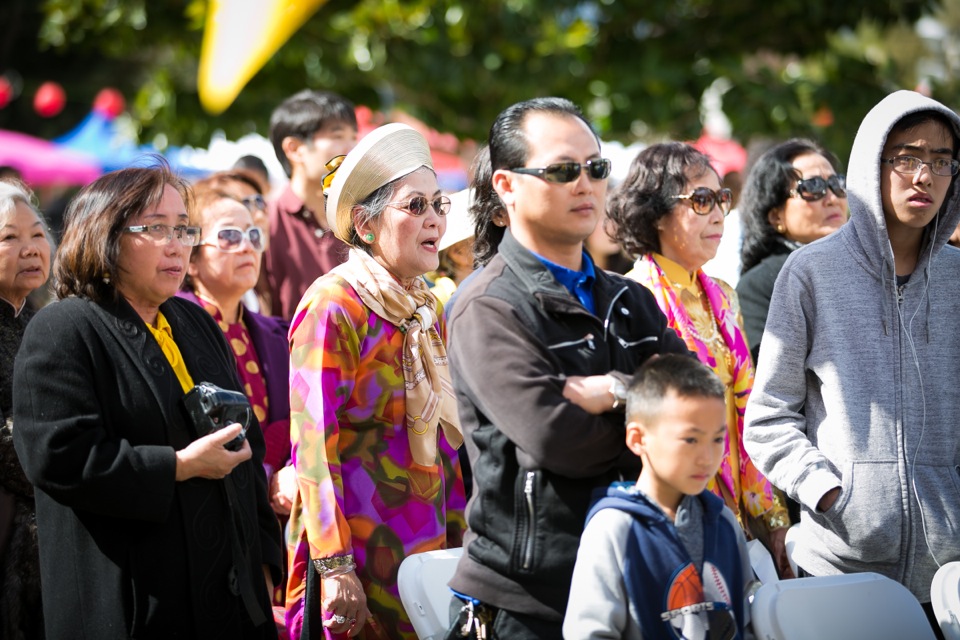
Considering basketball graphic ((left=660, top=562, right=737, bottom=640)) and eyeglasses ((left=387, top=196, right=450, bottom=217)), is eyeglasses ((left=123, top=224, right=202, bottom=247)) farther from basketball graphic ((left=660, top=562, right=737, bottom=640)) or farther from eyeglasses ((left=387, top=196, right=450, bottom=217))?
basketball graphic ((left=660, top=562, right=737, bottom=640))

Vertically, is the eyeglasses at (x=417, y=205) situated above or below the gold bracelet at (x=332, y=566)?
above

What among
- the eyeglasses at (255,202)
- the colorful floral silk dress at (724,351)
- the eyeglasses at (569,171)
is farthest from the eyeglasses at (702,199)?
the eyeglasses at (255,202)

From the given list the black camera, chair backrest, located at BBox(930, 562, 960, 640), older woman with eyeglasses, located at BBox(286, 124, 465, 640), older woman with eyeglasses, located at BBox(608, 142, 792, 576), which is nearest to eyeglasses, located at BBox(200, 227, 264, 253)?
older woman with eyeglasses, located at BBox(286, 124, 465, 640)

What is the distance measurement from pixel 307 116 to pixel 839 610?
12.8 feet

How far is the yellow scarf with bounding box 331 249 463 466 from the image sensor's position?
3.56 metres

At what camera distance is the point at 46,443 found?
10.5 ft

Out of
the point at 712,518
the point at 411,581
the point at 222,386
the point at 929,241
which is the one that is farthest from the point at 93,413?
the point at 929,241

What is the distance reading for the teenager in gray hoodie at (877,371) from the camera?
3.29 m

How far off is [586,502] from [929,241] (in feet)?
5.30

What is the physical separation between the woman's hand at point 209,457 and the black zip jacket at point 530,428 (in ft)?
2.87

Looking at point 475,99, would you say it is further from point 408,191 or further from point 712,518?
point 712,518

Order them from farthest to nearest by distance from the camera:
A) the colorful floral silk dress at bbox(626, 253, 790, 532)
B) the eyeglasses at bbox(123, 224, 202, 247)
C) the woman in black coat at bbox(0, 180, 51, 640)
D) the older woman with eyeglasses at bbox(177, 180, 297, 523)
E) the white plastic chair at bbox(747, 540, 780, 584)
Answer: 1. the older woman with eyeglasses at bbox(177, 180, 297, 523)
2. the colorful floral silk dress at bbox(626, 253, 790, 532)
3. the woman in black coat at bbox(0, 180, 51, 640)
4. the white plastic chair at bbox(747, 540, 780, 584)
5. the eyeglasses at bbox(123, 224, 202, 247)

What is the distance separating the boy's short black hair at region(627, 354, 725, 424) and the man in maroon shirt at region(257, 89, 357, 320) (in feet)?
10.7

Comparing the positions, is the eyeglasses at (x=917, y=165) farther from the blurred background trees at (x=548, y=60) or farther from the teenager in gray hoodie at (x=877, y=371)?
the blurred background trees at (x=548, y=60)
